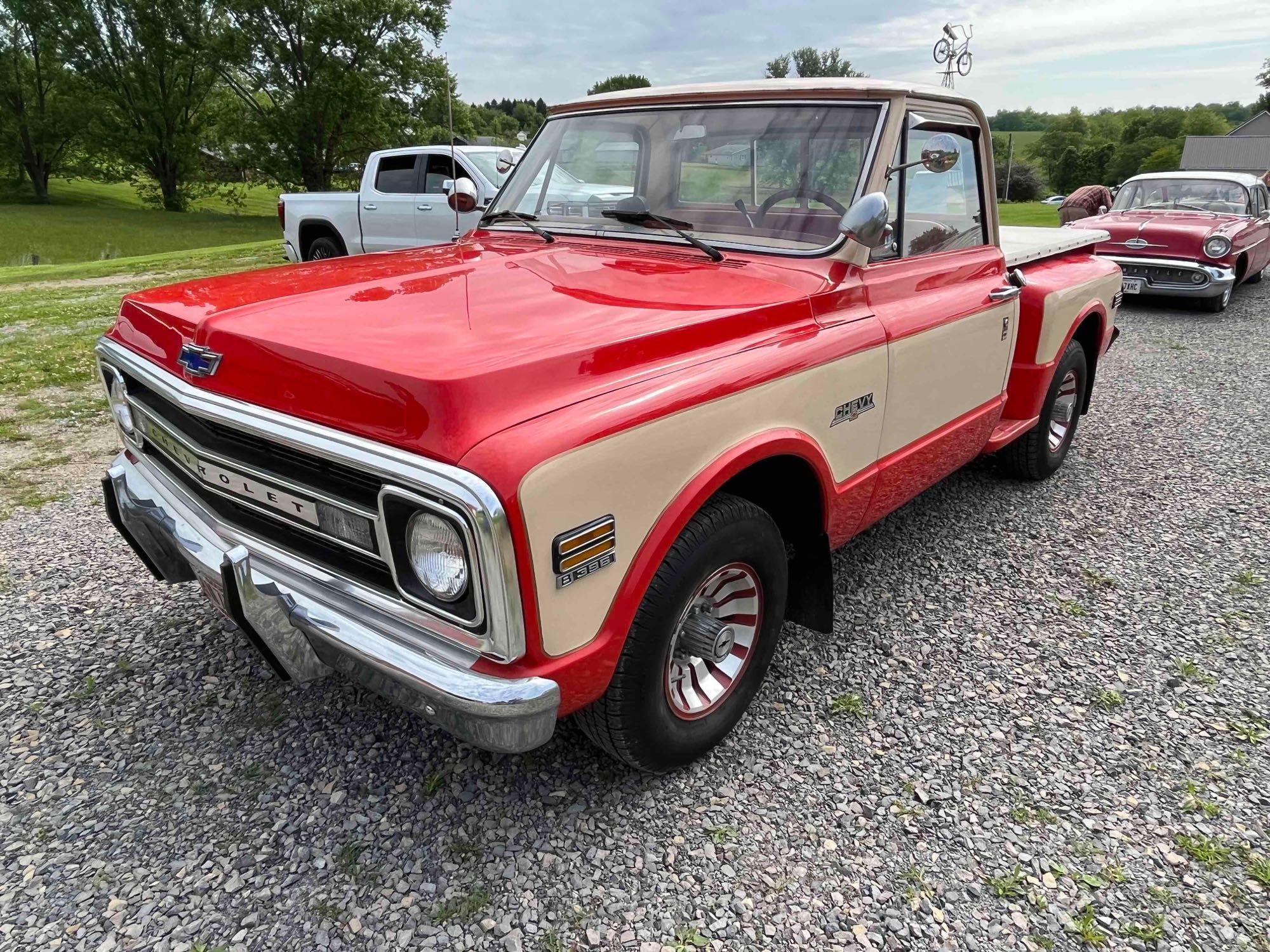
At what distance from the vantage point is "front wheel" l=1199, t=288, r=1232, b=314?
394 inches

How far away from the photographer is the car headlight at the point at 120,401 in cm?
274

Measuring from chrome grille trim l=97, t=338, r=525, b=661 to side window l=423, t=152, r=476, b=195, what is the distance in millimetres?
8907

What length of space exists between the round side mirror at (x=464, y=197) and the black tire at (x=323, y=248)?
320 inches

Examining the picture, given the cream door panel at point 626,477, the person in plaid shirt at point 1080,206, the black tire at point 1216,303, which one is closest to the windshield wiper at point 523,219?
the cream door panel at point 626,477

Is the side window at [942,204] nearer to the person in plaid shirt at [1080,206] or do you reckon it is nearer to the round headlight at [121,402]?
the round headlight at [121,402]

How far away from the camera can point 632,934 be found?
1981 mm

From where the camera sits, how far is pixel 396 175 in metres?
10.7

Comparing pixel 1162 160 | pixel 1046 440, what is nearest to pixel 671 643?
pixel 1046 440

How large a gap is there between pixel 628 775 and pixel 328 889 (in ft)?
2.90

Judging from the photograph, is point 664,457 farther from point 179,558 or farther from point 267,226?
point 267,226

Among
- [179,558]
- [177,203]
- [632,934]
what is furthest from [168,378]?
[177,203]

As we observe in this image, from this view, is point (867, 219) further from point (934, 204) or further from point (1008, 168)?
point (1008, 168)

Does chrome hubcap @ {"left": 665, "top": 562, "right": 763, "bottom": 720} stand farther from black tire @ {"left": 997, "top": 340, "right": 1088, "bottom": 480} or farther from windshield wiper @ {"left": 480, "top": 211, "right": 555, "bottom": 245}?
black tire @ {"left": 997, "top": 340, "right": 1088, "bottom": 480}

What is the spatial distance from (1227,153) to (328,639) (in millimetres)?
44530
